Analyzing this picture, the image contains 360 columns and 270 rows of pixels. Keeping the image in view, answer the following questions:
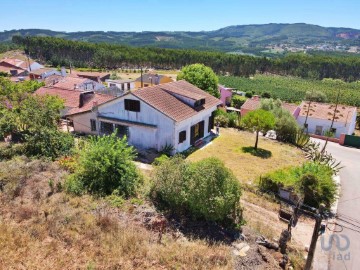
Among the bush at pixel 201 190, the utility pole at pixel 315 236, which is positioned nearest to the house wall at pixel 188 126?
the bush at pixel 201 190

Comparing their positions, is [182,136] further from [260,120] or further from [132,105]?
[260,120]

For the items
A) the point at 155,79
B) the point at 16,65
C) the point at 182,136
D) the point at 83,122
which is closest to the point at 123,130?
the point at 83,122

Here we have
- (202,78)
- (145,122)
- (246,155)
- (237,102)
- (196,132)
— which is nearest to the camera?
(145,122)

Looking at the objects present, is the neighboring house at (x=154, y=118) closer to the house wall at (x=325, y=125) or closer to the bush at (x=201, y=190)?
the bush at (x=201, y=190)

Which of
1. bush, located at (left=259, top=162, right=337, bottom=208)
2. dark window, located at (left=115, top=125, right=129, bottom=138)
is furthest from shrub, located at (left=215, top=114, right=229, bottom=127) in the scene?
bush, located at (left=259, top=162, right=337, bottom=208)

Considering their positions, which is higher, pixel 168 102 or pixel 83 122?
pixel 168 102

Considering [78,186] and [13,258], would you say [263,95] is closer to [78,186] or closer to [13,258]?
[78,186]

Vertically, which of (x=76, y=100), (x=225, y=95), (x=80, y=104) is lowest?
(x=225, y=95)
